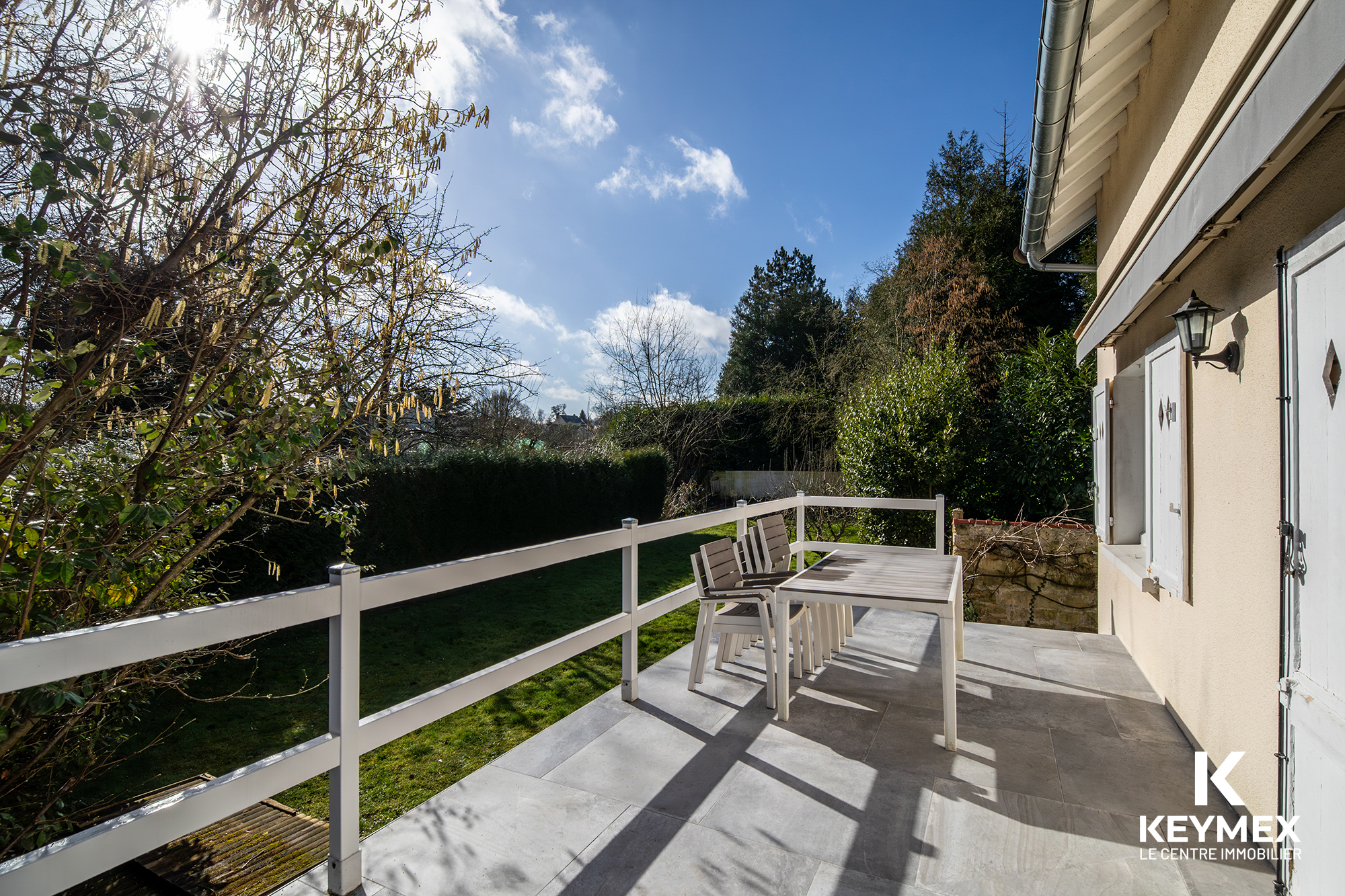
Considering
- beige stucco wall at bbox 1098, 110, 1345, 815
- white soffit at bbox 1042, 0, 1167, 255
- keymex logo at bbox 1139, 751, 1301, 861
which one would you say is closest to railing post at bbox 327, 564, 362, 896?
keymex logo at bbox 1139, 751, 1301, 861

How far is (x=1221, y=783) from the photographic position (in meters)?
A: 2.74

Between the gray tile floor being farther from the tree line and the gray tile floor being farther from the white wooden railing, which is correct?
the tree line

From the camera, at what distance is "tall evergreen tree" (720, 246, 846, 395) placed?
21562mm

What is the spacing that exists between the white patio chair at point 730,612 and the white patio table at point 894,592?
154 mm

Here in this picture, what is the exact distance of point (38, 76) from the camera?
196cm

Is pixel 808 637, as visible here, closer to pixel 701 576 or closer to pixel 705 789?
pixel 701 576

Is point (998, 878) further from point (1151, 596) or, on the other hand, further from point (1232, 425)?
point (1151, 596)

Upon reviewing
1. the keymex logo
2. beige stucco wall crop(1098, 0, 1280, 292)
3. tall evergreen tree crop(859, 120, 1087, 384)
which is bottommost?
the keymex logo

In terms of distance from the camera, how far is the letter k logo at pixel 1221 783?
8.78ft

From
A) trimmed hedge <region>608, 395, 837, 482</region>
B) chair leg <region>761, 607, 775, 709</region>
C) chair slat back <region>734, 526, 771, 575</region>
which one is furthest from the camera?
trimmed hedge <region>608, 395, 837, 482</region>

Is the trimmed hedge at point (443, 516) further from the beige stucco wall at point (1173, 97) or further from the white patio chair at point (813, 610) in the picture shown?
the beige stucco wall at point (1173, 97)

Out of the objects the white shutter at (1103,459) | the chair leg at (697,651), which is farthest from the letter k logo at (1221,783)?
the chair leg at (697,651)

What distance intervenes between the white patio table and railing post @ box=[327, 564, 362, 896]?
2.12 m

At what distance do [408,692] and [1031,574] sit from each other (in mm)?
5548
